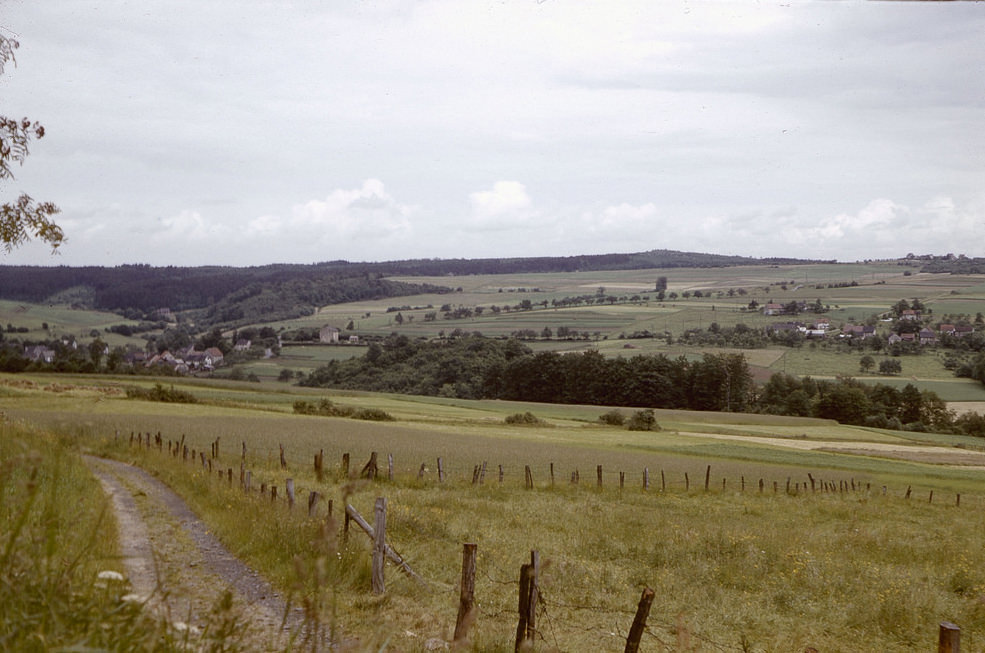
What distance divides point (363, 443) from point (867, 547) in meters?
26.9

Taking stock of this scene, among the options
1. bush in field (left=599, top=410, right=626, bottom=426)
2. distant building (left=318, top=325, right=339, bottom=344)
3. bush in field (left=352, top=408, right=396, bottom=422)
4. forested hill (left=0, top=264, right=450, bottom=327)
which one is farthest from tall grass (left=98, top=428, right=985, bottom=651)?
forested hill (left=0, top=264, right=450, bottom=327)

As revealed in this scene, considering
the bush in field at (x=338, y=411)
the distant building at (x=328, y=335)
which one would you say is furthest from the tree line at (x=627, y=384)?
the bush in field at (x=338, y=411)

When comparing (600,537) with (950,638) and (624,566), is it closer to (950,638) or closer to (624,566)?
(624,566)

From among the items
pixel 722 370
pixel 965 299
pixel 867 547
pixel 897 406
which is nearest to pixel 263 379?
pixel 722 370

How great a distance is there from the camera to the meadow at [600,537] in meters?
10.1

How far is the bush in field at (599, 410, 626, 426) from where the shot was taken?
7362 cm

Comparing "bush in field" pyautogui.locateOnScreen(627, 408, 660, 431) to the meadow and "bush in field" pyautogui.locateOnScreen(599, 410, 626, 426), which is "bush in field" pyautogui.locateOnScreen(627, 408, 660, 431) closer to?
"bush in field" pyautogui.locateOnScreen(599, 410, 626, 426)

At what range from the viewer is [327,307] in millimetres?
175000

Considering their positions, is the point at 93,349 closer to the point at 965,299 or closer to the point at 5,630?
the point at 5,630

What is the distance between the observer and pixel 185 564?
10.6 meters

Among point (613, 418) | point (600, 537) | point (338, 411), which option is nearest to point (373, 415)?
point (338, 411)

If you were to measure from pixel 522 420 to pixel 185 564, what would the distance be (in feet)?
192

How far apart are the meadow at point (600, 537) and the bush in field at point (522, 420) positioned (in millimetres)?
18810

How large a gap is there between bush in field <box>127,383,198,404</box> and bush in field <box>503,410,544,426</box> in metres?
26.2
